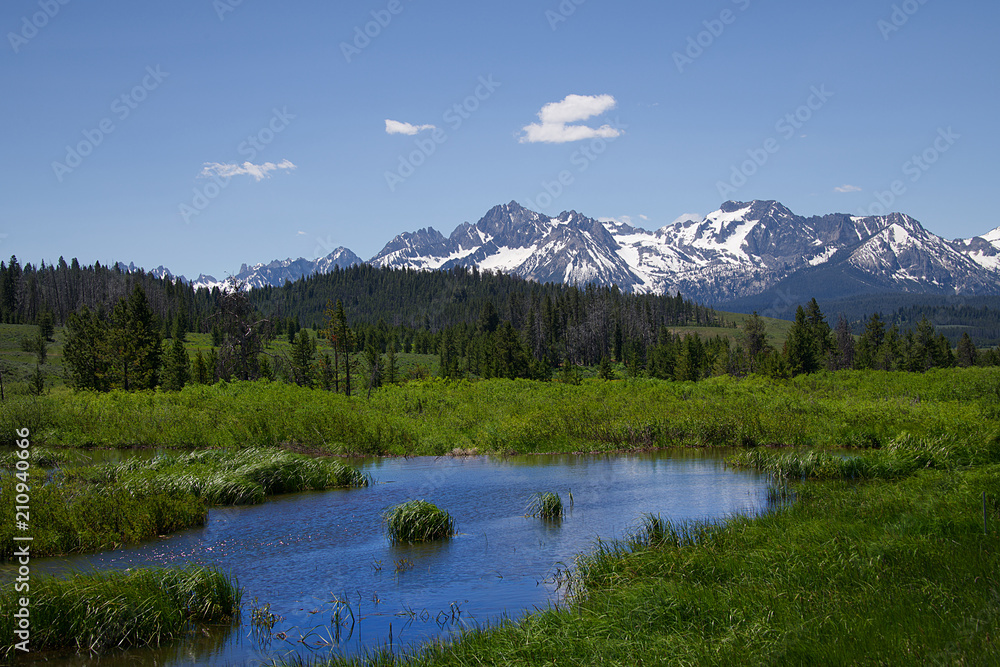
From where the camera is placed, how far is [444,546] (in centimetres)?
1872

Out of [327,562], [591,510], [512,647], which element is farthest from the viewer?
[591,510]

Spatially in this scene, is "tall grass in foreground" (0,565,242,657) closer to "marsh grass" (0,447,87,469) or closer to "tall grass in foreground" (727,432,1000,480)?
"tall grass in foreground" (727,432,1000,480)

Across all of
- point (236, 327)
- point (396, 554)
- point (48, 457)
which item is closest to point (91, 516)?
point (396, 554)

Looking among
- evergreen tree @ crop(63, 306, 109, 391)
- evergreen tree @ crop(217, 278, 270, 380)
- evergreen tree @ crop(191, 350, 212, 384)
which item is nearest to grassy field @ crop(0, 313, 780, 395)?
evergreen tree @ crop(217, 278, 270, 380)

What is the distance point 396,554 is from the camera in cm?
1803

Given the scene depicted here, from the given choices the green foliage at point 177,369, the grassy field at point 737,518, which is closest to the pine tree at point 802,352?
the grassy field at point 737,518

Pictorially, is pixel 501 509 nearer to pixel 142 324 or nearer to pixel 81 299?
pixel 142 324

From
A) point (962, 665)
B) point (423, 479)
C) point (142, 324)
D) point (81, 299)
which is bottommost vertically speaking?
point (423, 479)

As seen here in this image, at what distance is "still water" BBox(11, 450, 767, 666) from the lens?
41.8ft

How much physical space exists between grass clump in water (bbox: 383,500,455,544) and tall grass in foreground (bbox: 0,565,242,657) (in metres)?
6.42

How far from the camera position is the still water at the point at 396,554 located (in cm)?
1274

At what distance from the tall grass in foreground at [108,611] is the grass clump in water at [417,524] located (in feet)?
21.1

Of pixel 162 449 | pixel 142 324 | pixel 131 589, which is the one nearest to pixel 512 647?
pixel 131 589

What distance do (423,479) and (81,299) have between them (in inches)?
7393
